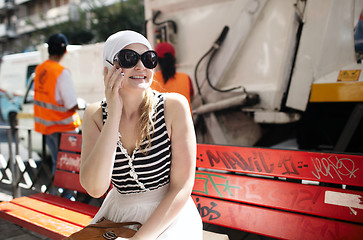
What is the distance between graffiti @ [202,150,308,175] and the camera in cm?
181

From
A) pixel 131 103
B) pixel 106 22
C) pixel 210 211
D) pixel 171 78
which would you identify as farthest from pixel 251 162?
pixel 106 22

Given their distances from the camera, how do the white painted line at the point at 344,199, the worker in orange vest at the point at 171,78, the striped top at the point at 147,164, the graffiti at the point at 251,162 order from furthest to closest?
1. the worker in orange vest at the point at 171,78
2. the graffiti at the point at 251,162
3. the white painted line at the point at 344,199
4. the striped top at the point at 147,164

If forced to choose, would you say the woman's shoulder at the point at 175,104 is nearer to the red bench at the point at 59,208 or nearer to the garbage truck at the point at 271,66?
the red bench at the point at 59,208

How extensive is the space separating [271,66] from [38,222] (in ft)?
9.56

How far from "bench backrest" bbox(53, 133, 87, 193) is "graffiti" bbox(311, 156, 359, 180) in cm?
208

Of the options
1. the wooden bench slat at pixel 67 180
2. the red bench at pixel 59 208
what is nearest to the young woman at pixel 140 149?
the red bench at pixel 59 208

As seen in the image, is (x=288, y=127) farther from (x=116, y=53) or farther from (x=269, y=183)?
(x=116, y=53)

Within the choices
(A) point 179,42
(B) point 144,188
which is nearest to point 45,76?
(A) point 179,42

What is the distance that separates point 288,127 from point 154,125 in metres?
2.72

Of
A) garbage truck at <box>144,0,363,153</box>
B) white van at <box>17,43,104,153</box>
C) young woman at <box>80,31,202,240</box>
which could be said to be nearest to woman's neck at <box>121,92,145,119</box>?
young woman at <box>80,31,202,240</box>

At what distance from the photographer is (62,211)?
244cm

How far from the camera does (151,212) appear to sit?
4.84 feet

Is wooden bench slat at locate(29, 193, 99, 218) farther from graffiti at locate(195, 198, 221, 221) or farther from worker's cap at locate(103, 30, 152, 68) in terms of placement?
worker's cap at locate(103, 30, 152, 68)

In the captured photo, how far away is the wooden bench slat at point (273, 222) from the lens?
64.6 inches
